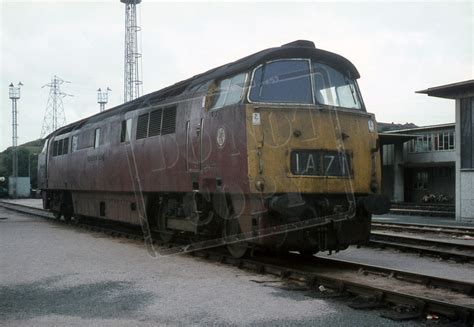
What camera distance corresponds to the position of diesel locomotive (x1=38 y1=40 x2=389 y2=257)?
27.7ft

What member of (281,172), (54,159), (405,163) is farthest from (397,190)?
(281,172)

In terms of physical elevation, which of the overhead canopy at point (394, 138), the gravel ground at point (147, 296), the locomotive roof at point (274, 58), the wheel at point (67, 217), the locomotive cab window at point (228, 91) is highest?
the overhead canopy at point (394, 138)

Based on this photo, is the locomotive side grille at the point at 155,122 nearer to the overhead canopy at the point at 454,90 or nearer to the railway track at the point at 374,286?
the railway track at the point at 374,286

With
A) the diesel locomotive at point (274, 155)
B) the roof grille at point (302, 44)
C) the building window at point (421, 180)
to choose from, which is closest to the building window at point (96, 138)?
the diesel locomotive at point (274, 155)

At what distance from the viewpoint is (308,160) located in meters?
8.67

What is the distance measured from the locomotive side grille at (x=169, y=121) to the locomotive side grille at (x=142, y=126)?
3.43 feet

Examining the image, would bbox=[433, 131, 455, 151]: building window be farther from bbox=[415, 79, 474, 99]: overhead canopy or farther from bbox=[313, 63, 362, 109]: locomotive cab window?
bbox=[313, 63, 362, 109]: locomotive cab window

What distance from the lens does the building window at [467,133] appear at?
2078cm

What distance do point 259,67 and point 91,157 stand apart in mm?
9201

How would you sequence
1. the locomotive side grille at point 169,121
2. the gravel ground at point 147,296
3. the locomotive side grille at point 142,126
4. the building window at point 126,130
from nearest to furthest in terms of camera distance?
the gravel ground at point 147,296 → the locomotive side grille at point 169,121 → the locomotive side grille at point 142,126 → the building window at point 126,130

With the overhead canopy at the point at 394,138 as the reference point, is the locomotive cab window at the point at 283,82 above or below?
below

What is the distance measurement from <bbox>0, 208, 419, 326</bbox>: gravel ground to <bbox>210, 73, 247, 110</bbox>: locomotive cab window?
9.70 feet

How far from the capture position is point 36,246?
13.1 meters

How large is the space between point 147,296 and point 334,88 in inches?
194
